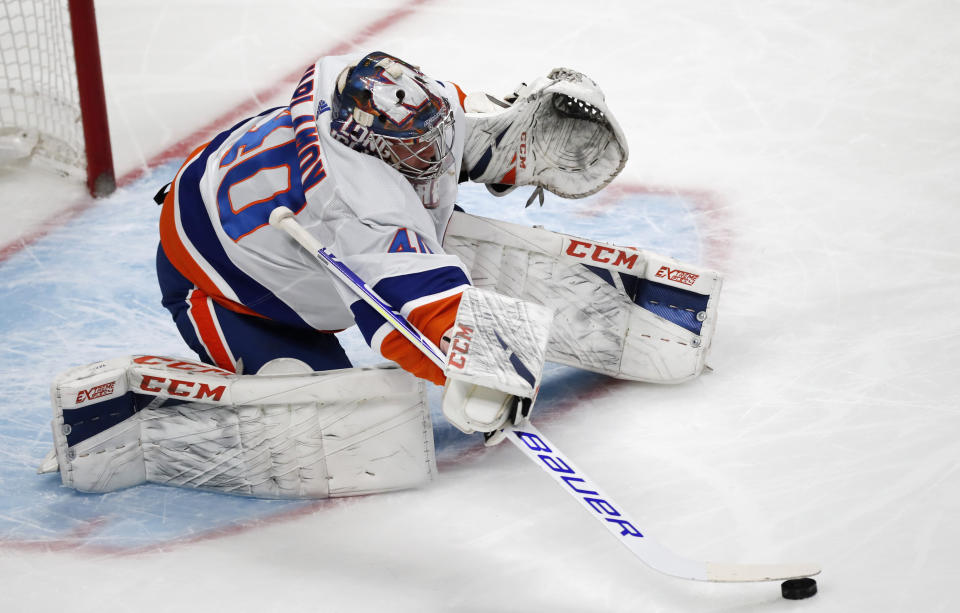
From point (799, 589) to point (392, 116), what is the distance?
1071mm

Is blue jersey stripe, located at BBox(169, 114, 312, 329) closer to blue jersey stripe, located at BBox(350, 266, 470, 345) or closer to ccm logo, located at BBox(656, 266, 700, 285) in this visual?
blue jersey stripe, located at BBox(350, 266, 470, 345)

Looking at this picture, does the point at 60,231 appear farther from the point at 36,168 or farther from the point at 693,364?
the point at 693,364

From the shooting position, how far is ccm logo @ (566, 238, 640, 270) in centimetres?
263

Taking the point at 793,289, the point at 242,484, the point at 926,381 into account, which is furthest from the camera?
the point at 793,289

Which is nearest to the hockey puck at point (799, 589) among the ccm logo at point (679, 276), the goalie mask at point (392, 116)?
the ccm logo at point (679, 276)

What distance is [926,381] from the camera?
2.64m

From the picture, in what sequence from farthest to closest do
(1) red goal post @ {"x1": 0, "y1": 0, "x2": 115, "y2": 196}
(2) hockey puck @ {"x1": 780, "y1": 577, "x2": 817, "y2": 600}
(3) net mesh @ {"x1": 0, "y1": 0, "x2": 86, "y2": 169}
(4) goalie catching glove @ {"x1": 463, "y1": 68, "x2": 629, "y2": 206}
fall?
(3) net mesh @ {"x1": 0, "y1": 0, "x2": 86, "y2": 169}, (1) red goal post @ {"x1": 0, "y1": 0, "x2": 115, "y2": 196}, (4) goalie catching glove @ {"x1": 463, "y1": 68, "x2": 629, "y2": 206}, (2) hockey puck @ {"x1": 780, "y1": 577, "x2": 817, "y2": 600}

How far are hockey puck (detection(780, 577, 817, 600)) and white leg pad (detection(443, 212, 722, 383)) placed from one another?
30.3 inches

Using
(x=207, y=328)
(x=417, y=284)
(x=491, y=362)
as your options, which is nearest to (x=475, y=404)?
(x=491, y=362)

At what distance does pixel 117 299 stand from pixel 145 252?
284 millimetres

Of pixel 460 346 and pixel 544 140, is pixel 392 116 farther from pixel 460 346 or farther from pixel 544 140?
pixel 544 140

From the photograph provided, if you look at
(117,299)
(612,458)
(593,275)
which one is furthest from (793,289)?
(117,299)

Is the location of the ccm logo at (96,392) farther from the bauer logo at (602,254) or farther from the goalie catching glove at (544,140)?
the bauer logo at (602,254)

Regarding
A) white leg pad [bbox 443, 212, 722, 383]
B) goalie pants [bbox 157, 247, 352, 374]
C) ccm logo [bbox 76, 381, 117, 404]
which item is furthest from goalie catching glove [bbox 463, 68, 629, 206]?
ccm logo [bbox 76, 381, 117, 404]
